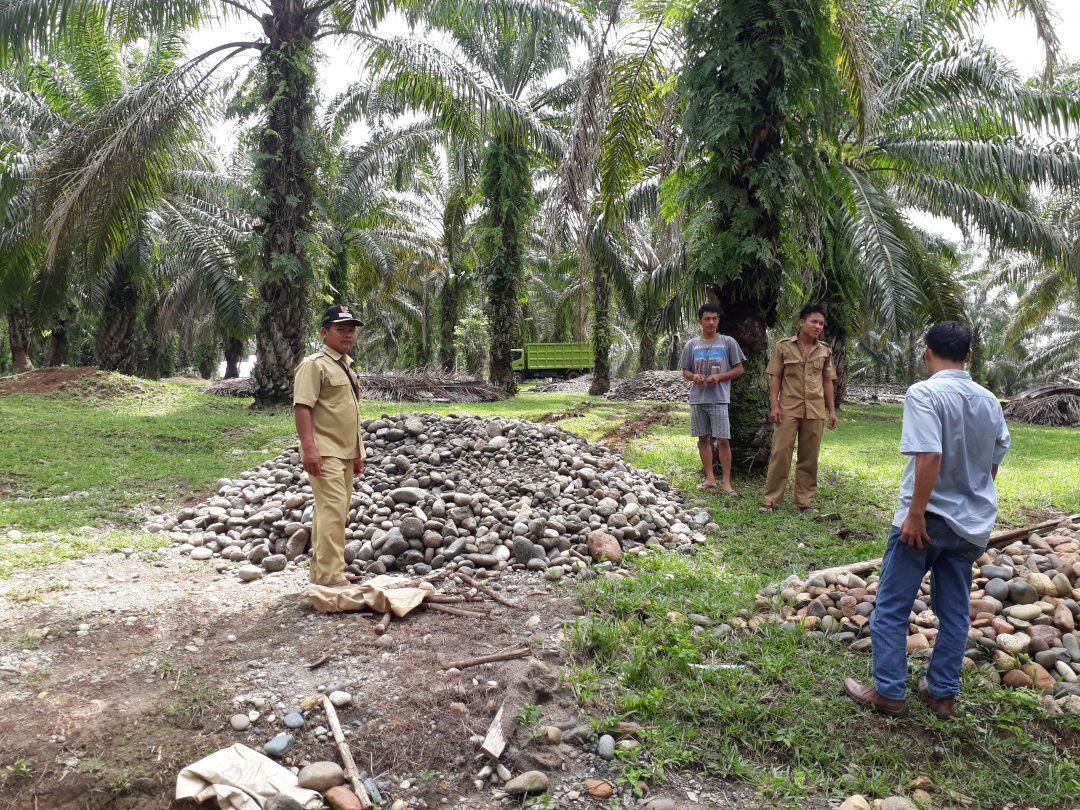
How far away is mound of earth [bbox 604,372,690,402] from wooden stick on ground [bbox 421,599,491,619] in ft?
52.4

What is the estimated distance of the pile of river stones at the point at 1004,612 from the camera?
3469mm

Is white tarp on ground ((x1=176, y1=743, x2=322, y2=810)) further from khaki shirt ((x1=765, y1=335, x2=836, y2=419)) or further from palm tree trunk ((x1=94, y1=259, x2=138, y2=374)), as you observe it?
palm tree trunk ((x1=94, y1=259, x2=138, y2=374))

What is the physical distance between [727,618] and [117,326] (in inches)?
674

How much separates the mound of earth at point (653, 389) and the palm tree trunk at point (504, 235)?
4569mm

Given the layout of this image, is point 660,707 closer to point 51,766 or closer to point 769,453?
point 51,766

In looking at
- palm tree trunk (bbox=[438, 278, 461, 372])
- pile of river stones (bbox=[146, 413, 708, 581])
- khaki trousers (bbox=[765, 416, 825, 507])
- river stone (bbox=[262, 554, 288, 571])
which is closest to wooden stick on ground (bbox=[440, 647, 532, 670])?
pile of river stones (bbox=[146, 413, 708, 581])

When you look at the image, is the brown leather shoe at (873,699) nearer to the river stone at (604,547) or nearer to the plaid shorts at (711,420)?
the river stone at (604,547)

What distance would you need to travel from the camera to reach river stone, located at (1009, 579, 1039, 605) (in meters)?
3.92

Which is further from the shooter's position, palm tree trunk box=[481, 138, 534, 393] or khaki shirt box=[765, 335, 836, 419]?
palm tree trunk box=[481, 138, 534, 393]

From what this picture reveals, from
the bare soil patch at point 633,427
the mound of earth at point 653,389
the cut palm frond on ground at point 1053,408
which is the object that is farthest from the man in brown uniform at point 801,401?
the cut palm frond on ground at point 1053,408

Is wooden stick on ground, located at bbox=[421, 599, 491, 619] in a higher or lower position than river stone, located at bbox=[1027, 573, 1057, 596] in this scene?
lower

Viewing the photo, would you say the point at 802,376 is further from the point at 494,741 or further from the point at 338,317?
the point at 494,741

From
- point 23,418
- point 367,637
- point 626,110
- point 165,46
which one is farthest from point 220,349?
point 367,637

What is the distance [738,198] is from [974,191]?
8.06 metres
